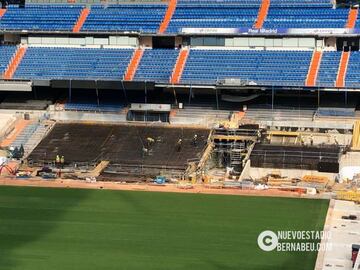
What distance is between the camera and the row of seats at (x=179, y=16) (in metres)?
58.8

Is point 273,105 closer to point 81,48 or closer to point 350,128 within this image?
point 350,128

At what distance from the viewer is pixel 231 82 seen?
183ft

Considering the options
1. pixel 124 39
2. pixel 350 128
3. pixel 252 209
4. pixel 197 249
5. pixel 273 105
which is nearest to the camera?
pixel 197 249

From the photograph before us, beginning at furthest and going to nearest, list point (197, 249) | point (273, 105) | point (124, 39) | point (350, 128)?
point (124, 39)
point (273, 105)
point (350, 128)
point (197, 249)

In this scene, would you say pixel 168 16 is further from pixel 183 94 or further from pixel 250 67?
pixel 250 67

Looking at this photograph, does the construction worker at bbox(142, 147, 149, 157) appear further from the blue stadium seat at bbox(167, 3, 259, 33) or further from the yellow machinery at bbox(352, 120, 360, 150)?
the yellow machinery at bbox(352, 120, 360, 150)

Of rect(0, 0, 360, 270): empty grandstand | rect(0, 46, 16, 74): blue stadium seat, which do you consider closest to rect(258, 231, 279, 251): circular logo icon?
rect(0, 0, 360, 270): empty grandstand

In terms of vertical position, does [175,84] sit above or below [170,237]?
above

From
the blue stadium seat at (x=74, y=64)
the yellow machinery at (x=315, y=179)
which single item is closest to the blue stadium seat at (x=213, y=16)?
the blue stadium seat at (x=74, y=64)

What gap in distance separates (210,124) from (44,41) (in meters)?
16.6

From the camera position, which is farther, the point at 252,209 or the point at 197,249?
the point at 252,209

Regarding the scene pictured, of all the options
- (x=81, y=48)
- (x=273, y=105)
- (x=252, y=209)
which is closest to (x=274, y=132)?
(x=273, y=105)

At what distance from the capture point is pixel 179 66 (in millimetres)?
58969

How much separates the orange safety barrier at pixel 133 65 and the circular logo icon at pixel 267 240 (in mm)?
25303
